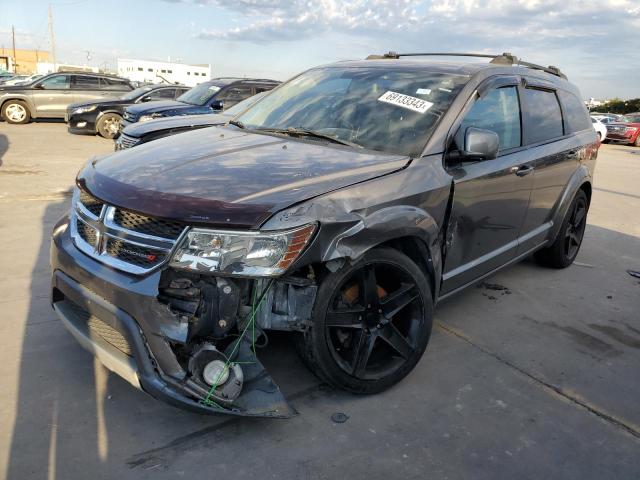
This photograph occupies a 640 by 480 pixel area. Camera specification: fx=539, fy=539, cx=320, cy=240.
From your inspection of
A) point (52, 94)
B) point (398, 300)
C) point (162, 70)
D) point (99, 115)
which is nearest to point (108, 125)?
point (99, 115)

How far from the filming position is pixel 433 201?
3.11 meters

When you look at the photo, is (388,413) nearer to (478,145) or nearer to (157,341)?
(157,341)

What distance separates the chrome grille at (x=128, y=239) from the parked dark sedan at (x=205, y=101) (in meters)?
7.06

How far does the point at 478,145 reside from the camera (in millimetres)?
3176

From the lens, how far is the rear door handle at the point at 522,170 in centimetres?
388

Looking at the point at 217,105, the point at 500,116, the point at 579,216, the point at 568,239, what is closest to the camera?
the point at 500,116

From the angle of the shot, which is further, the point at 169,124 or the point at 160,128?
the point at 169,124

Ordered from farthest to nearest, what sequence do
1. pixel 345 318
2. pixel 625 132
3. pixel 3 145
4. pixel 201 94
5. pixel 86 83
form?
pixel 625 132
pixel 86 83
pixel 3 145
pixel 201 94
pixel 345 318

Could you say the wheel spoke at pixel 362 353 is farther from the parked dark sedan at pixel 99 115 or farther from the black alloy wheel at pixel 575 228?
the parked dark sedan at pixel 99 115

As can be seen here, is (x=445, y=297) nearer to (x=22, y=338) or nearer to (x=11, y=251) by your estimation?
(x=22, y=338)

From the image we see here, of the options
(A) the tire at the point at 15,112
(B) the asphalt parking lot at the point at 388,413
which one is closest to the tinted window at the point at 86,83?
(A) the tire at the point at 15,112

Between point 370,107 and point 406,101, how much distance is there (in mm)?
239

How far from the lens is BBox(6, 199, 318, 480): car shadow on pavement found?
2363 mm

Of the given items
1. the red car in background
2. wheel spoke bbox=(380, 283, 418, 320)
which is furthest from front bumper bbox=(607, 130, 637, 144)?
wheel spoke bbox=(380, 283, 418, 320)
